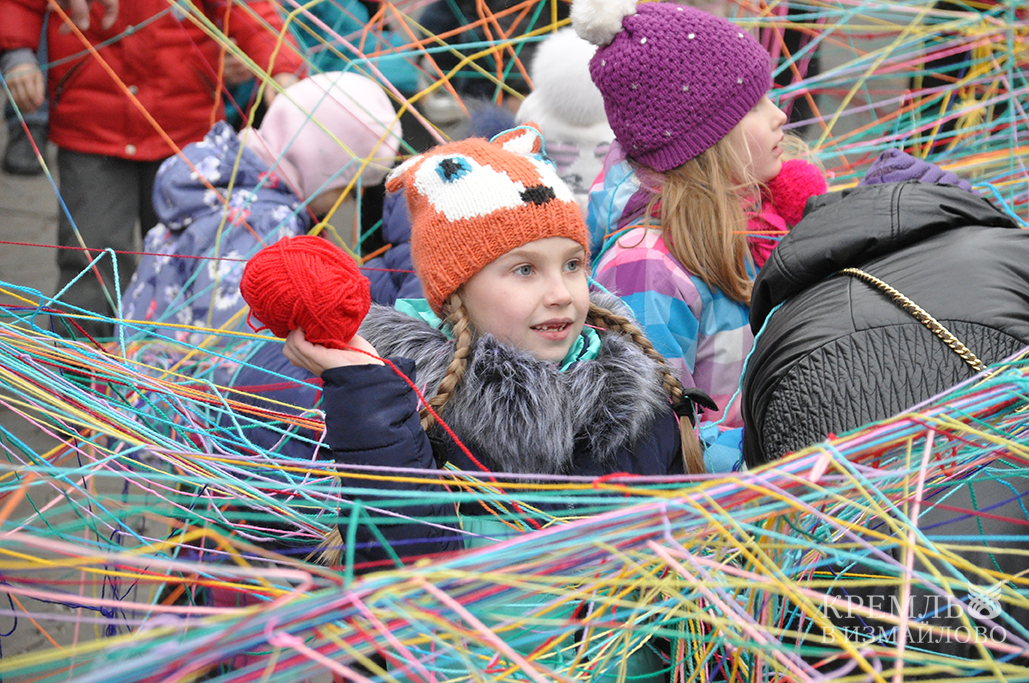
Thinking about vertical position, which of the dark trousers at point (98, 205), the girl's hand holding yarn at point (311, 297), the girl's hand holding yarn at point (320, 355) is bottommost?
the dark trousers at point (98, 205)

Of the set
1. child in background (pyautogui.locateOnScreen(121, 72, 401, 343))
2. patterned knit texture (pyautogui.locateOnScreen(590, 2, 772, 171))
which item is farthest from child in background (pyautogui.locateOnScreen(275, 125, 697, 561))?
child in background (pyautogui.locateOnScreen(121, 72, 401, 343))

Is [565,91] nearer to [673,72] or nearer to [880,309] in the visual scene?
[673,72]

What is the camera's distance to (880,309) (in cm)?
93

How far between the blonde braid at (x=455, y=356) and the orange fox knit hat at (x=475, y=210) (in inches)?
0.9

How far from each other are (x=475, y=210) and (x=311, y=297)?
413mm

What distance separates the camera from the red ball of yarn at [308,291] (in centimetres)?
111

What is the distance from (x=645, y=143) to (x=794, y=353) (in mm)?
1003

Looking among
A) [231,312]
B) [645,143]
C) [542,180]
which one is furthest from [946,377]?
[231,312]

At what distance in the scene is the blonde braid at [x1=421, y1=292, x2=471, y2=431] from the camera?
4.33 ft

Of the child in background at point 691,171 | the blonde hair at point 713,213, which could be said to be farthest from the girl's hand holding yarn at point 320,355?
the blonde hair at point 713,213

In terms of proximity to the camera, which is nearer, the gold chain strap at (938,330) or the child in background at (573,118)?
the gold chain strap at (938,330)

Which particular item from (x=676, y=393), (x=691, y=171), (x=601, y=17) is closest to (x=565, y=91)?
(x=601, y=17)

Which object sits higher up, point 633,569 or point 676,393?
point 633,569

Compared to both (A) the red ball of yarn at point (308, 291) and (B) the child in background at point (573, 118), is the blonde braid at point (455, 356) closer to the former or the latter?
(A) the red ball of yarn at point (308, 291)
